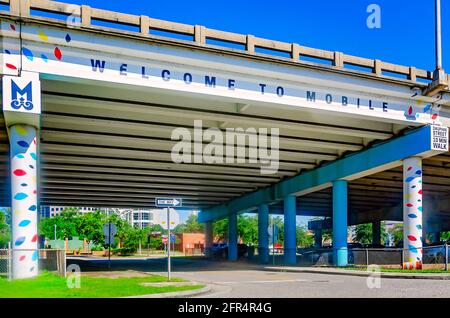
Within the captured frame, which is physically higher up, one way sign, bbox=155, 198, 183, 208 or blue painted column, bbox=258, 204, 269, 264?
one way sign, bbox=155, 198, 183, 208

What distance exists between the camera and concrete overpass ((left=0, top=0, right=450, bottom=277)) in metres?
16.7

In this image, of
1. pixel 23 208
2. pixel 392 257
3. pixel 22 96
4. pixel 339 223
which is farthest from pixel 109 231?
pixel 392 257

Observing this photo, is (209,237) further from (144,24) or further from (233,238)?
(144,24)

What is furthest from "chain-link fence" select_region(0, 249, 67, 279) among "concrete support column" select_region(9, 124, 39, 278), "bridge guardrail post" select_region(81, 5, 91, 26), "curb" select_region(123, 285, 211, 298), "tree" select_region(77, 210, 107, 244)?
"tree" select_region(77, 210, 107, 244)

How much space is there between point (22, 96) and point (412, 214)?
1846 cm

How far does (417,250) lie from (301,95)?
9915 millimetres

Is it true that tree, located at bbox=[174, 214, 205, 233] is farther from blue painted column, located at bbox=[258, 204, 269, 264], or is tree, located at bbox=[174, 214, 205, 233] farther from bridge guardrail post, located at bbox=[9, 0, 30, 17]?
bridge guardrail post, located at bbox=[9, 0, 30, 17]

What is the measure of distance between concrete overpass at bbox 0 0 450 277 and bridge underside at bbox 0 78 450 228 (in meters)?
0.08

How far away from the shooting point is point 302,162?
32.0m

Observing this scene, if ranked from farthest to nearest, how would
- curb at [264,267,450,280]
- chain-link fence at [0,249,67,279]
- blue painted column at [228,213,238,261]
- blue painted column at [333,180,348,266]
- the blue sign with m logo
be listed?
blue painted column at [228,213,238,261] → blue painted column at [333,180,348,266] → curb at [264,267,450,280] → the blue sign with m logo → chain-link fence at [0,249,67,279]
